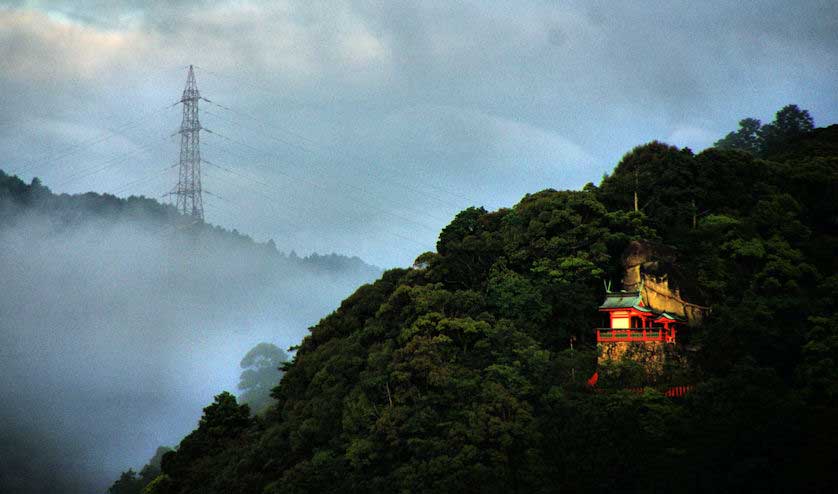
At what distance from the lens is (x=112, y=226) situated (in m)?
107

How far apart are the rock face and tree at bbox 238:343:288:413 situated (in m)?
74.8

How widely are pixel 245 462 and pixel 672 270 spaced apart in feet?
65.7

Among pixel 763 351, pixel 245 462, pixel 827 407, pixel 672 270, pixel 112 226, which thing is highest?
pixel 112 226

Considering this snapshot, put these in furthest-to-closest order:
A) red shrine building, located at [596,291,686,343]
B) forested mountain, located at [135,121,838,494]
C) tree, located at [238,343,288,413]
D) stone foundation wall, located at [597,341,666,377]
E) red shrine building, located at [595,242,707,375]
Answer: tree, located at [238,343,288,413]
red shrine building, located at [596,291,686,343]
red shrine building, located at [595,242,707,375]
stone foundation wall, located at [597,341,666,377]
forested mountain, located at [135,121,838,494]

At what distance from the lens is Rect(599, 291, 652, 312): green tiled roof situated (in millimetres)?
32375

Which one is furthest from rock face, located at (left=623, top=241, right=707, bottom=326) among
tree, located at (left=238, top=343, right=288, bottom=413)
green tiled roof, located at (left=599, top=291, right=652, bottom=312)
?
tree, located at (left=238, top=343, right=288, bottom=413)

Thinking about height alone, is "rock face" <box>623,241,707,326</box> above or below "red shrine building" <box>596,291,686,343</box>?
above

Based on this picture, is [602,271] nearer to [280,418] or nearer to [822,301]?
[822,301]

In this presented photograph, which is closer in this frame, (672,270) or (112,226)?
(672,270)

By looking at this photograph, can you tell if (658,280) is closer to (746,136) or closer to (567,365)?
(567,365)

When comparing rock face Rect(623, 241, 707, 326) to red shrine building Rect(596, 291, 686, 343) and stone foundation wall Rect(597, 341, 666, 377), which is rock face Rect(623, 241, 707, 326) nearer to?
red shrine building Rect(596, 291, 686, 343)

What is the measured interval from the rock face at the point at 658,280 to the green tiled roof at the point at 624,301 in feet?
2.45

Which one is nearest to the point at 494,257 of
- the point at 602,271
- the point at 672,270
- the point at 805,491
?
the point at 602,271

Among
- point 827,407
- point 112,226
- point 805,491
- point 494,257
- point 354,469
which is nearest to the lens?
point 805,491
